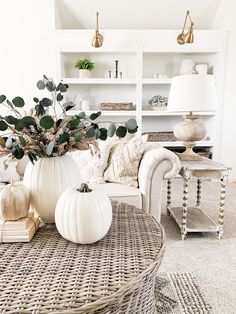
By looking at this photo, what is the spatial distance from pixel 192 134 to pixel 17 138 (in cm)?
166

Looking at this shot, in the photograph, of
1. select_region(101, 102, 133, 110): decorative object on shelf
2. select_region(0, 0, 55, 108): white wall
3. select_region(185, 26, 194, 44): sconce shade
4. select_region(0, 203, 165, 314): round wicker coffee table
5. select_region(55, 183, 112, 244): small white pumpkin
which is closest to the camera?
select_region(0, 203, 165, 314): round wicker coffee table

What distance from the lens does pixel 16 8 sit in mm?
3521

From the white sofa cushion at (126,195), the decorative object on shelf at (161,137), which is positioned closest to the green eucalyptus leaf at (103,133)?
the white sofa cushion at (126,195)

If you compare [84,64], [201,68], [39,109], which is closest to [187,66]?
[201,68]

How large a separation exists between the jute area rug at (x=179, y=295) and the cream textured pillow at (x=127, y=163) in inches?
29.3

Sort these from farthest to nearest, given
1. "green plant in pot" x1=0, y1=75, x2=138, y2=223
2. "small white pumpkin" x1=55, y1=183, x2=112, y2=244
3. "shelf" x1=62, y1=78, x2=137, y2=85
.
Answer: "shelf" x1=62, y1=78, x2=137, y2=85 < "green plant in pot" x1=0, y1=75, x2=138, y2=223 < "small white pumpkin" x1=55, y1=183, x2=112, y2=244

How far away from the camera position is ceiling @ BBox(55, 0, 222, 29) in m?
3.56

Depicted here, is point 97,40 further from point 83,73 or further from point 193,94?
point 193,94

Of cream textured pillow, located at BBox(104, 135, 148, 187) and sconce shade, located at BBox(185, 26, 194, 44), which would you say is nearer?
cream textured pillow, located at BBox(104, 135, 148, 187)

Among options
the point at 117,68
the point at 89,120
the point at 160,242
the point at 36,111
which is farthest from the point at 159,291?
the point at 117,68

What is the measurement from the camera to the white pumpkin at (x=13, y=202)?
97 centimetres

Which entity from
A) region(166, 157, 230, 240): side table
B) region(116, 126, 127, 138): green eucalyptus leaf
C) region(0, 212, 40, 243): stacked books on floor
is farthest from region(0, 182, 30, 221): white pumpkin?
region(166, 157, 230, 240): side table

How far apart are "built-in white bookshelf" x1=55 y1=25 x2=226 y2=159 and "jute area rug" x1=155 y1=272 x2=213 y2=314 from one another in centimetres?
235

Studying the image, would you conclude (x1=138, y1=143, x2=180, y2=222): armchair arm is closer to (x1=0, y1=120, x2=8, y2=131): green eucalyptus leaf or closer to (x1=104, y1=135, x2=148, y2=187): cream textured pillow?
(x1=104, y1=135, x2=148, y2=187): cream textured pillow
